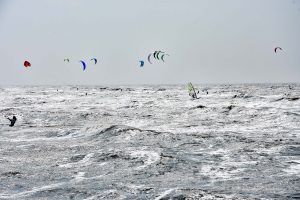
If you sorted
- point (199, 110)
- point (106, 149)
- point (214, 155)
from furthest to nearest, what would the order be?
point (199, 110) → point (106, 149) → point (214, 155)

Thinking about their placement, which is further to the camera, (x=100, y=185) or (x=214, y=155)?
(x=214, y=155)

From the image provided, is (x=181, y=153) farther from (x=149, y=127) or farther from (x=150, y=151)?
(x=149, y=127)

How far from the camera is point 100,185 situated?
10109 millimetres

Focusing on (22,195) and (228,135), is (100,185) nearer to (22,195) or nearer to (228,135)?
(22,195)

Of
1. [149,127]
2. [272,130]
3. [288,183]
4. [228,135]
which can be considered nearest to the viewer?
[288,183]

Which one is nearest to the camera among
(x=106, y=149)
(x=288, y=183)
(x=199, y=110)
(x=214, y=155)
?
(x=288, y=183)

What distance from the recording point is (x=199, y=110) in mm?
35062

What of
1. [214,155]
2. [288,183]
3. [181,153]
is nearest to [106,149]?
[181,153]

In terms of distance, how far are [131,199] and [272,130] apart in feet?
46.3

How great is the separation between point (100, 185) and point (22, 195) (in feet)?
6.19

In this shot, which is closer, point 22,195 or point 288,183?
point 22,195

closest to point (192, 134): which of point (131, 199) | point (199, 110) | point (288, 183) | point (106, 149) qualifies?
point (106, 149)

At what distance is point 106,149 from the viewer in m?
15.6

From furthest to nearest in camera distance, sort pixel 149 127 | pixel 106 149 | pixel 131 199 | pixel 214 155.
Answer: pixel 149 127, pixel 106 149, pixel 214 155, pixel 131 199
